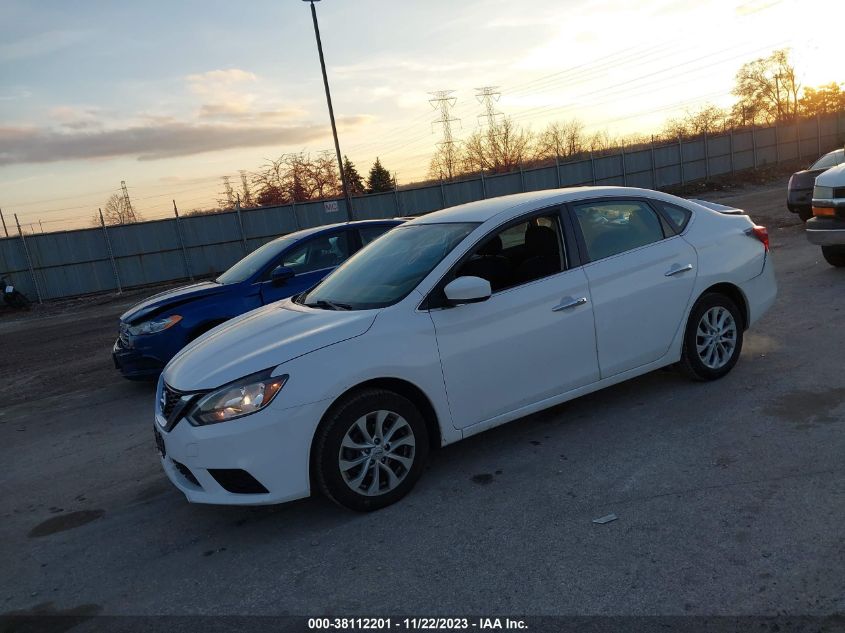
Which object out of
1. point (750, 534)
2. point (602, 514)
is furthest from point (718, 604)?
point (602, 514)

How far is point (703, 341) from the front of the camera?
5016mm

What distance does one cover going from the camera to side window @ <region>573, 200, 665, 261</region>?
4.57 m

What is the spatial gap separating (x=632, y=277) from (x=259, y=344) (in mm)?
2554

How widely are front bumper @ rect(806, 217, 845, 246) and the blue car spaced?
5.67 meters

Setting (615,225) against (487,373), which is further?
(615,225)

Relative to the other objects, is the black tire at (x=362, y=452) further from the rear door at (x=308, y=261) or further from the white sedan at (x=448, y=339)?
the rear door at (x=308, y=261)

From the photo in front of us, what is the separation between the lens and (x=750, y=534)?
120 inches

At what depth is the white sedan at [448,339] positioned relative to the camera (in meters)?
3.45

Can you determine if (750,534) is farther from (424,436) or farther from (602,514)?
(424,436)

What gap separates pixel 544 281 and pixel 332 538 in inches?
80.6

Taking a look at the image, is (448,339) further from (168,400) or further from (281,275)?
(281,275)

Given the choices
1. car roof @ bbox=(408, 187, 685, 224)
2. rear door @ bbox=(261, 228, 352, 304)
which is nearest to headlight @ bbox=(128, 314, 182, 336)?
rear door @ bbox=(261, 228, 352, 304)

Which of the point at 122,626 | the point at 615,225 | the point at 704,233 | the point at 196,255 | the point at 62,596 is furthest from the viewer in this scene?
the point at 196,255

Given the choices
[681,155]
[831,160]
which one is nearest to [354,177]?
[681,155]
